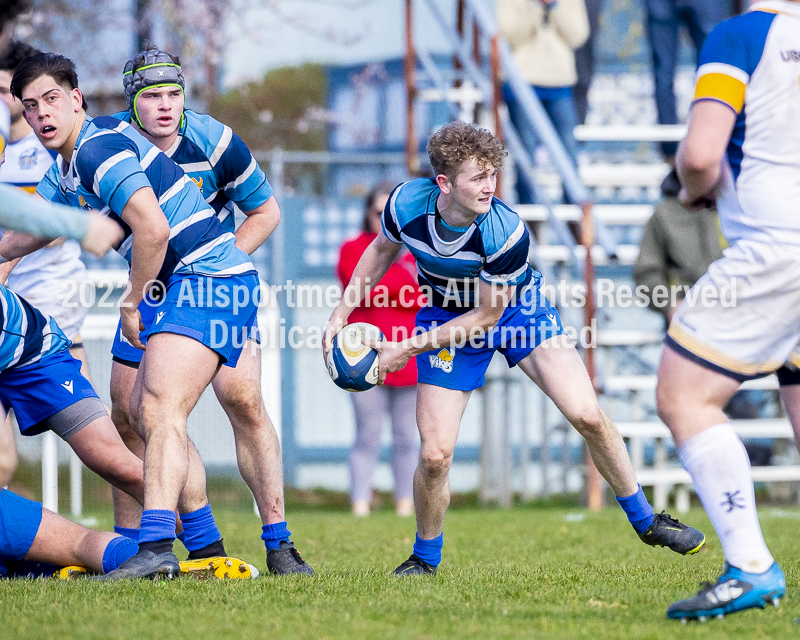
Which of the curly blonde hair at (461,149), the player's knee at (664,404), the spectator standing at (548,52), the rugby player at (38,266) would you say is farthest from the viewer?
the spectator standing at (548,52)

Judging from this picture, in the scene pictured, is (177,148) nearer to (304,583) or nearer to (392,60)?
(304,583)

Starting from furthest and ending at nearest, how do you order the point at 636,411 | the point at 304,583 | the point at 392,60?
the point at 392,60, the point at 636,411, the point at 304,583

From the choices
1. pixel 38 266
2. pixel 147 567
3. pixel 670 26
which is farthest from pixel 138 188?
pixel 670 26

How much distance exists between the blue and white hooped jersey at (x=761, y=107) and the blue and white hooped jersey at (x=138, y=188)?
221cm

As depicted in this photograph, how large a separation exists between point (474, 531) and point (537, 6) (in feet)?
17.4

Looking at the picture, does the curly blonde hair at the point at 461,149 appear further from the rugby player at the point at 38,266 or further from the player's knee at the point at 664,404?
the rugby player at the point at 38,266

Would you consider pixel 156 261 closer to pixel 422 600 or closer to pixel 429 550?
pixel 422 600

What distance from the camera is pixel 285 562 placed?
4.89 meters

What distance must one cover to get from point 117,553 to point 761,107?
127 inches

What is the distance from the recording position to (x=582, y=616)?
366 cm

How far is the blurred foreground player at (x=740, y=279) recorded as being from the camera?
337 centimetres

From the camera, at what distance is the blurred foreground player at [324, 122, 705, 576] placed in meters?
4.69

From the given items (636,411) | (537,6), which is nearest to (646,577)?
(636,411)

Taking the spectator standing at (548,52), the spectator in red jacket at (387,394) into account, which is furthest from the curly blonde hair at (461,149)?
the spectator standing at (548,52)
